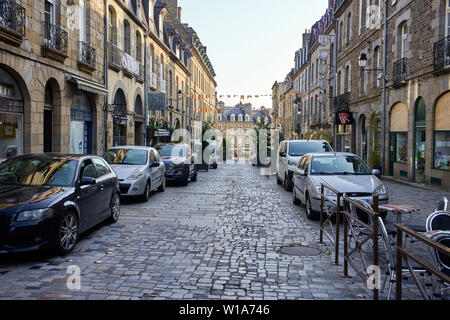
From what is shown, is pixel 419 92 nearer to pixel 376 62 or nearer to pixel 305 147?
pixel 305 147

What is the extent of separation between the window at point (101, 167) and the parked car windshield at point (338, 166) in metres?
4.70

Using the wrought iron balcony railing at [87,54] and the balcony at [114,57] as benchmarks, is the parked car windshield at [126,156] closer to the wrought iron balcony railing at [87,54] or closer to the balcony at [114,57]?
the wrought iron balcony railing at [87,54]

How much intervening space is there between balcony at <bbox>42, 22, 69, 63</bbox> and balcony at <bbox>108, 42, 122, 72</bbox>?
4.94 meters

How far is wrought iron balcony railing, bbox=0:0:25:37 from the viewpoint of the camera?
1042 cm

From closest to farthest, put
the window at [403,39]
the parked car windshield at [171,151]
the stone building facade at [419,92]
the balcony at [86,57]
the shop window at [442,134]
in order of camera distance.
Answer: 1. the shop window at [442,134]
2. the stone building facade at [419,92]
3. the balcony at [86,57]
4. the parked car windshield at [171,151]
5. the window at [403,39]

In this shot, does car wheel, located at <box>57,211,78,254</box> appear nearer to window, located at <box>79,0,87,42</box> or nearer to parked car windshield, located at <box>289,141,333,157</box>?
parked car windshield, located at <box>289,141,333,157</box>

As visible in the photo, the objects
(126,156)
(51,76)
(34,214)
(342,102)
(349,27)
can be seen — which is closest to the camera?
(34,214)

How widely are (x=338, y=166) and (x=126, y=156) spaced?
636 cm

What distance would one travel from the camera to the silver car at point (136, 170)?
11.1 meters

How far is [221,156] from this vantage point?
48.0 meters

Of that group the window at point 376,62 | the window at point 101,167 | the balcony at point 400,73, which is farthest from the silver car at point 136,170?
the window at point 376,62

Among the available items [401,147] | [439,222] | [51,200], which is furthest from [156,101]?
[439,222]

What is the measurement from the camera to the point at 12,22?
1079 centimetres
